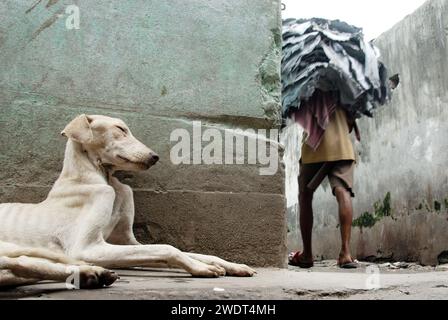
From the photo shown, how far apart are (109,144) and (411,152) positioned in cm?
473

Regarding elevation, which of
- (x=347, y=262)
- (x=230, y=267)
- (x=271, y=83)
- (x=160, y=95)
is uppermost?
(x=271, y=83)

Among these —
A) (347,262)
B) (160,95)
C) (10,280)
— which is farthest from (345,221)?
(10,280)

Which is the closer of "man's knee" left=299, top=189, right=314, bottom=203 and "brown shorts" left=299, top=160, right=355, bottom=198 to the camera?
"brown shorts" left=299, top=160, right=355, bottom=198

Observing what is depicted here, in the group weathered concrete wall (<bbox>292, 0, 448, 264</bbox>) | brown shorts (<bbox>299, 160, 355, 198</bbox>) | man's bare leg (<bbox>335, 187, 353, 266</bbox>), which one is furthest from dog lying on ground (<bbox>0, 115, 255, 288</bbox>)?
weathered concrete wall (<bbox>292, 0, 448, 264</bbox>)

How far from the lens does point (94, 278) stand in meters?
2.03

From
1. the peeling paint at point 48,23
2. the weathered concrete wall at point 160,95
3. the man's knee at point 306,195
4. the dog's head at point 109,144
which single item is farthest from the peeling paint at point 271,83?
the man's knee at point 306,195

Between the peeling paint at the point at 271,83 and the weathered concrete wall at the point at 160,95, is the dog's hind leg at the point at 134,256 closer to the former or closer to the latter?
the weathered concrete wall at the point at 160,95

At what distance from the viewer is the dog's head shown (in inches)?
107

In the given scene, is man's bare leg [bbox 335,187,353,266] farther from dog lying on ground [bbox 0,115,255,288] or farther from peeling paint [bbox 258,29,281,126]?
dog lying on ground [bbox 0,115,255,288]

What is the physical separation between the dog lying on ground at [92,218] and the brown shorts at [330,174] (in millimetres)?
2235

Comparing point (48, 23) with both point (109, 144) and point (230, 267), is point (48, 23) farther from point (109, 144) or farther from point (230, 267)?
point (230, 267)

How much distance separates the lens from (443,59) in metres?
6.12

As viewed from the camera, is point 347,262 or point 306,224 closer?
point 347,262
